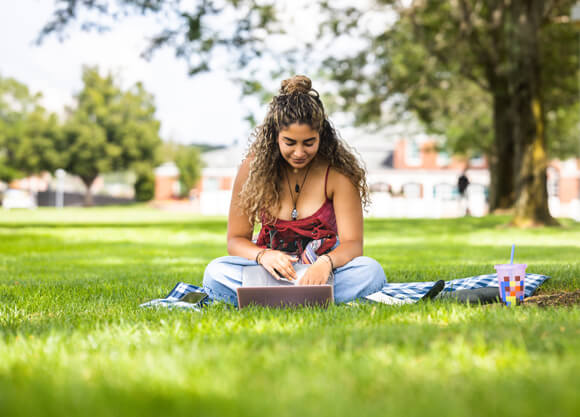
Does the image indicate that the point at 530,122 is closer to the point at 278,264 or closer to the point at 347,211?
the point at 347,211

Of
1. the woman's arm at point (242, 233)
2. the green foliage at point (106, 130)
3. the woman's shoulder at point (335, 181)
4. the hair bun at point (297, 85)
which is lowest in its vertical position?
the woman's arm at point (242, 233)

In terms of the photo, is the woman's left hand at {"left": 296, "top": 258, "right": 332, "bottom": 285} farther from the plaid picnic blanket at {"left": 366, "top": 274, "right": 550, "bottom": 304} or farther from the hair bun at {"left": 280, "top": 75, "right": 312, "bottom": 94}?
the hair bun at {"left": 280, "top": 75, "right": 312, "bottom": 94}

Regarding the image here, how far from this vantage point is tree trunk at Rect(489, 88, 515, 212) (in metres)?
18.8

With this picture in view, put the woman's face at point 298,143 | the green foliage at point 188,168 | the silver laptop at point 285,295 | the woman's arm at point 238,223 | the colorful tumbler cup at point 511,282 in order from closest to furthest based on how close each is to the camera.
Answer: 1. the silver laptop at point 285,295
2. the colorful tumbler cup at point 511,282
3. the woman's face at point 298,143
4. the woman's arm at point 238,223
5. the green foliage at point 188,168

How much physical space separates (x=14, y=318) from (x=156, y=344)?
136cm

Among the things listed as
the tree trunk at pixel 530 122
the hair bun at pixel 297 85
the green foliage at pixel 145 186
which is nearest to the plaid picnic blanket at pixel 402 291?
the hair bun at pixel 297 85

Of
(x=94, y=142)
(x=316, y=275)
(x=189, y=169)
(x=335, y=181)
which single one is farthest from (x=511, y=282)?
(x=94, y=142)

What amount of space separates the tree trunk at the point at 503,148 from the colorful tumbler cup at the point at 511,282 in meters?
15.3

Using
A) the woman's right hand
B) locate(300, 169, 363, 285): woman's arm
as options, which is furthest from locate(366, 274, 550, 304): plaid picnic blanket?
the woman's right hand

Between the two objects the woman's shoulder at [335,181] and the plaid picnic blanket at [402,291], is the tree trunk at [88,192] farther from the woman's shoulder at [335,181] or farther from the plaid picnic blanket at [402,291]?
the woman's shoulder at [335,181]

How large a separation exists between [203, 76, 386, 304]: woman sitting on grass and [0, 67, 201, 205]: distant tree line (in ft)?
162

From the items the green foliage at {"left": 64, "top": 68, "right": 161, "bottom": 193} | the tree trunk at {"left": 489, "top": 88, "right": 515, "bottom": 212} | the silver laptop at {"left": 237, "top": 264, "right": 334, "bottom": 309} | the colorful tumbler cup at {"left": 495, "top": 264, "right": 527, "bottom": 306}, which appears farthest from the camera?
the green foliage at {"left": 64, "top": 68, "right": 161, "bottom": 193}

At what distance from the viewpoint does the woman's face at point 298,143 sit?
3.66 meters

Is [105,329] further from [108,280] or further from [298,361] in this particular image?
[108,280]
